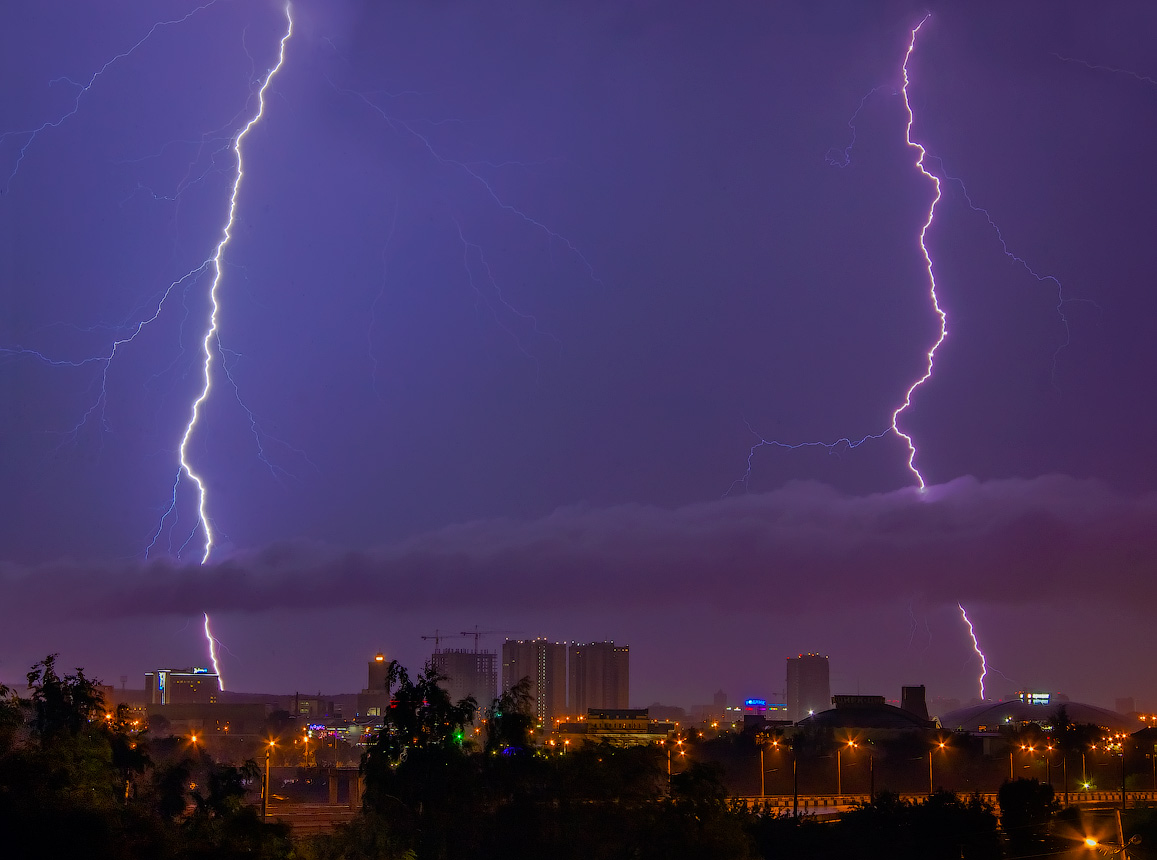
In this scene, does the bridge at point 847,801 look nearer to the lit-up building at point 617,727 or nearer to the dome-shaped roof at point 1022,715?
the lit-up building at point 617,727

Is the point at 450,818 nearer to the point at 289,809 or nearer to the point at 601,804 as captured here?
the point at 601,804

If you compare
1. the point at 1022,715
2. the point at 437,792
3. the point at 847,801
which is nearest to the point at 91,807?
the point at 437,792

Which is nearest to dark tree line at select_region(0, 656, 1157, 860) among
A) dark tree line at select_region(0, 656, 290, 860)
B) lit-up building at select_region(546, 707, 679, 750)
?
dark tree line at select_region(0, 656, 290, 860)

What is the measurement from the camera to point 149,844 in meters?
18.7

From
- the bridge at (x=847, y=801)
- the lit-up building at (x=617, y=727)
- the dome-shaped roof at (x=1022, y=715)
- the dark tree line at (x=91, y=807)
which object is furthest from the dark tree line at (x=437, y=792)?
the dome-shaped roof at (x=1022, y=715)

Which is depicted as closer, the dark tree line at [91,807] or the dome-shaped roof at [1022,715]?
the dark tree line at [91,807]

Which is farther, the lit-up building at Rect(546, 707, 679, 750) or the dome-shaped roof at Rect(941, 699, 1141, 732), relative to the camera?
the dome-shaped roof at Rect(941, 699, 1141, 732)

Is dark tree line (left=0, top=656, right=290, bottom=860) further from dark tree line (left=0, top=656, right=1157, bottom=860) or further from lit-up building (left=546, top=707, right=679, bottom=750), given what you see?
lit-up building (left=546, top=707, right=679, bottom=750)

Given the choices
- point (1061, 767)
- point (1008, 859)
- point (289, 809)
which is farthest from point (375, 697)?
point (1008, 859)

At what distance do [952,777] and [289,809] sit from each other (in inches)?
1909

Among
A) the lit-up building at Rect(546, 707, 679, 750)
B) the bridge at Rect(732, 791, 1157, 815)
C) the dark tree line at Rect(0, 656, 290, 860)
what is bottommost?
the bridge at Rect(732, 791, 1157, 815)

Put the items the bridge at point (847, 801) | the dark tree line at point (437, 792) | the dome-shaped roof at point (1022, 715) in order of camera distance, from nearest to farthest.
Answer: the dark tree line at point (437, 792) → the bridge at point (847, 801) → the dome-shaped roof at point (1022, 715)

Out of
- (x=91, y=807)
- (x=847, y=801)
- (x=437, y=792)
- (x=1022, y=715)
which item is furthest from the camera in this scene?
(x=1022, y=715)

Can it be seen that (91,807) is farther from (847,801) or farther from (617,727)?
(617,727)
